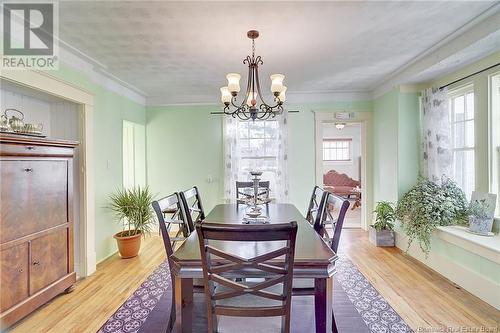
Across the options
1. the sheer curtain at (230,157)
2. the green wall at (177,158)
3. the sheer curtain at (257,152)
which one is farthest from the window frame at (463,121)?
the green wall at (177,158)

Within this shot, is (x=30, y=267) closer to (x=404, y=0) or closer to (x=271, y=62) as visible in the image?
(x=271, y=62)

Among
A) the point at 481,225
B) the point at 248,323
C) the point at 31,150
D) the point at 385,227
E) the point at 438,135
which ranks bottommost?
the point at 385,227

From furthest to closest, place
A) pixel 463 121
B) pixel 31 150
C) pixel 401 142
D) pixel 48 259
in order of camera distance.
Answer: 1. pixel 401 142
2. pixel 463 121
3. pixel 48 259
4. pixel 31 150

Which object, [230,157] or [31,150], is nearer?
[31,150]

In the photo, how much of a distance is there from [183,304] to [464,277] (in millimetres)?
2841

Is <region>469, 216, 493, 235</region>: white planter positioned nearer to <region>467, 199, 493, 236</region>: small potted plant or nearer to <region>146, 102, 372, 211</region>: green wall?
<region>467, 199, 493, 236</region>: small potted plant

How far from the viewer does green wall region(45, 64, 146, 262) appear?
3.46 metres

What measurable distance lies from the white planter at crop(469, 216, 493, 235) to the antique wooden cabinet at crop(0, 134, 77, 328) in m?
4.17

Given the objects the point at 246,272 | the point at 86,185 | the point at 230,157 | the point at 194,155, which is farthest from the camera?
the point at 194,155

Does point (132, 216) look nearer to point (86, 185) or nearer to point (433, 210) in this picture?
point (86, 185)

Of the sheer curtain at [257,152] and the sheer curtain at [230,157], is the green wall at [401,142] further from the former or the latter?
the sheer curtain at [230,157]

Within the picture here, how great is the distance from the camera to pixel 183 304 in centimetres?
157

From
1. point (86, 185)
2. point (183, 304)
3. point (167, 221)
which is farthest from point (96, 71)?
point (183, 304)

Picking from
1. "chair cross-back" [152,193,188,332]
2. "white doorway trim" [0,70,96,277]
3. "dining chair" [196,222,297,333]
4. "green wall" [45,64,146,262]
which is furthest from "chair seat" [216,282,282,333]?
"green wall" [45,64,146,262]
